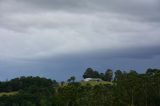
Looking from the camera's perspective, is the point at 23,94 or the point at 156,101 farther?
the point at 23,94

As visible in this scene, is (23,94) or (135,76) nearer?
(135,76)

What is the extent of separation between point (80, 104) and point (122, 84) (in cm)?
1391

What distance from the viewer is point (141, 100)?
130625 mm

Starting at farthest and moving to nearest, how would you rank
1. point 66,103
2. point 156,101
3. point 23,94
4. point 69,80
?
point 23,94 → point 69,80 → point 156,101 → point 66,103

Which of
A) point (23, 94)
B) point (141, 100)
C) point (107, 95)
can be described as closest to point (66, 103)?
point (107, 95)

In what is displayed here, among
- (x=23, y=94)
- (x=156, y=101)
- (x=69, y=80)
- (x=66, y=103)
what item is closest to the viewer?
(x=66, y=103)

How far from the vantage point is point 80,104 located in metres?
124

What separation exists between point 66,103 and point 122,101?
14254 mm

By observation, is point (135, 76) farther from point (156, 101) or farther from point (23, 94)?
point (23, 94)

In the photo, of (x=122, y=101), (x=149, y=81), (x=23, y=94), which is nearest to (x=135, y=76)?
(x=149, y=81)

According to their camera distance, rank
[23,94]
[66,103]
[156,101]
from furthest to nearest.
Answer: [23,94], [156,101], [66,103]

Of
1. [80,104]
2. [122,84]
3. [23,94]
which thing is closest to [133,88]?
[122,84]

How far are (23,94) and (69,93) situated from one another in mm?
58609

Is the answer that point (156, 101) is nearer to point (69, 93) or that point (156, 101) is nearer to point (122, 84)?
Result: point (122, 84)
